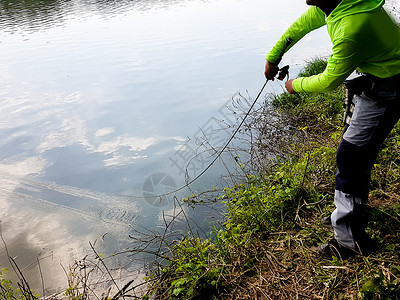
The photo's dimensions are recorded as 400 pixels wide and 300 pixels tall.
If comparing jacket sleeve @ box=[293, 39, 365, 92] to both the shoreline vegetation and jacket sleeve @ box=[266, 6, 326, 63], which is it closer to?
jacket sleeve @ box=[266, 6, 326, 63]

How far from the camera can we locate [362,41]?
173cm

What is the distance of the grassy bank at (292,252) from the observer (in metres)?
2.13

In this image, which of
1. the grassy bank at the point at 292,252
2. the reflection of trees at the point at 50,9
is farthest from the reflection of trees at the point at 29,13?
the grassy bank at the point at 292,252

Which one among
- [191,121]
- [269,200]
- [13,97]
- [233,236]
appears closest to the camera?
[233,236]

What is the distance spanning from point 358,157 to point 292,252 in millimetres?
934

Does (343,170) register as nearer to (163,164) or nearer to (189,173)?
(189,173)

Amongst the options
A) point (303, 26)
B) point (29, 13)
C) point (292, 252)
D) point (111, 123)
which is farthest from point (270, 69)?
point (29, 13)

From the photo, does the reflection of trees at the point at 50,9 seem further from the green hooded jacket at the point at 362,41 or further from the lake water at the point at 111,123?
the green hooded jacket at the point at 362,41

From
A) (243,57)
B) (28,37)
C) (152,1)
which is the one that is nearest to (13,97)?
(243,57)

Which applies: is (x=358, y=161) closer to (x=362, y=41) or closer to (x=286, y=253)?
(x=362, y=41)

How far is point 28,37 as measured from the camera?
14102mm

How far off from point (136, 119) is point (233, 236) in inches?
172

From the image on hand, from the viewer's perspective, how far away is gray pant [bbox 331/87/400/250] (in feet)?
6.34

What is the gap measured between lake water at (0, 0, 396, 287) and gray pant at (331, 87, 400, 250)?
200cm
